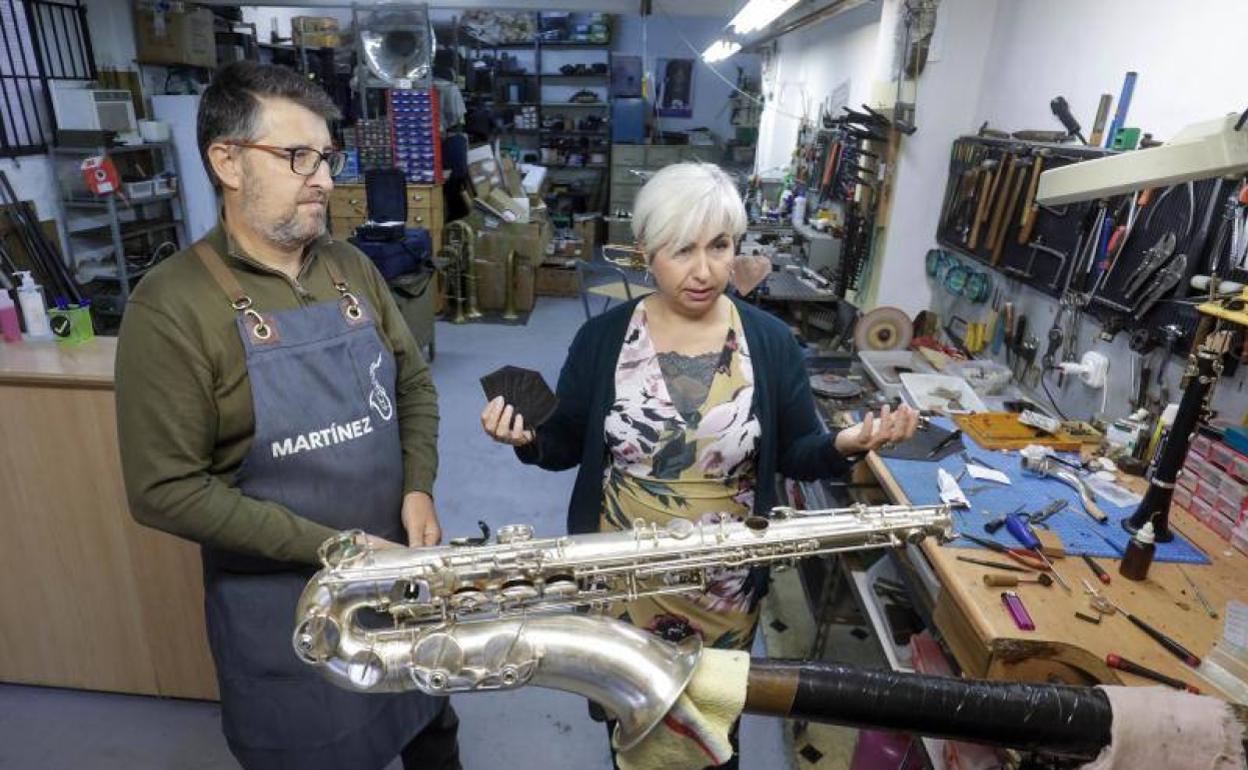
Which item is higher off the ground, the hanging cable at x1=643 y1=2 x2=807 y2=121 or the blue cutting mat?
the hanging cable at x1=643 y1=2 x2=807 y2=121

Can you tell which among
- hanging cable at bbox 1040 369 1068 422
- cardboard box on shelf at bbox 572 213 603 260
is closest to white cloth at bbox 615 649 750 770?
hanging cable at bbox 1040 369 1068 422

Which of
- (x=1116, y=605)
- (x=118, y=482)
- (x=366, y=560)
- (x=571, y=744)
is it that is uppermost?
(x=366, y=560)

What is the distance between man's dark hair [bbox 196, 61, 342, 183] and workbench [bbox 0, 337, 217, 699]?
104cm

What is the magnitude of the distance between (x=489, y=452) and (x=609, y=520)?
280 centimetres

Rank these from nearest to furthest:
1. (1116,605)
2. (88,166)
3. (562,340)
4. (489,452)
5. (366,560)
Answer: (366,560)
(1116,605)
(489,452)
(88,166)
(562,340)

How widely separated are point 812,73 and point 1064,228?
4919 millimetres

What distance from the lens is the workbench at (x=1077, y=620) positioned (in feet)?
4.64

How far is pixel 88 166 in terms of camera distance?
554cm

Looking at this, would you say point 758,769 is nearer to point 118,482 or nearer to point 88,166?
point 118,482

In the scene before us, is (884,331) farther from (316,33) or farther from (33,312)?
(316,33)

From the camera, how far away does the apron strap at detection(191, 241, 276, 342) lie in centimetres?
142

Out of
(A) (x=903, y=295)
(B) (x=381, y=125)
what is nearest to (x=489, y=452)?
(A) (x=903, y=295)

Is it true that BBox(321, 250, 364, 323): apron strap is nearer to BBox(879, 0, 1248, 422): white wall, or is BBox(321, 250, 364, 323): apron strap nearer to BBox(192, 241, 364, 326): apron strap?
BBox(192, 241, 364, 326): apron strap

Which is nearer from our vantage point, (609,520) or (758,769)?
(609,520)
